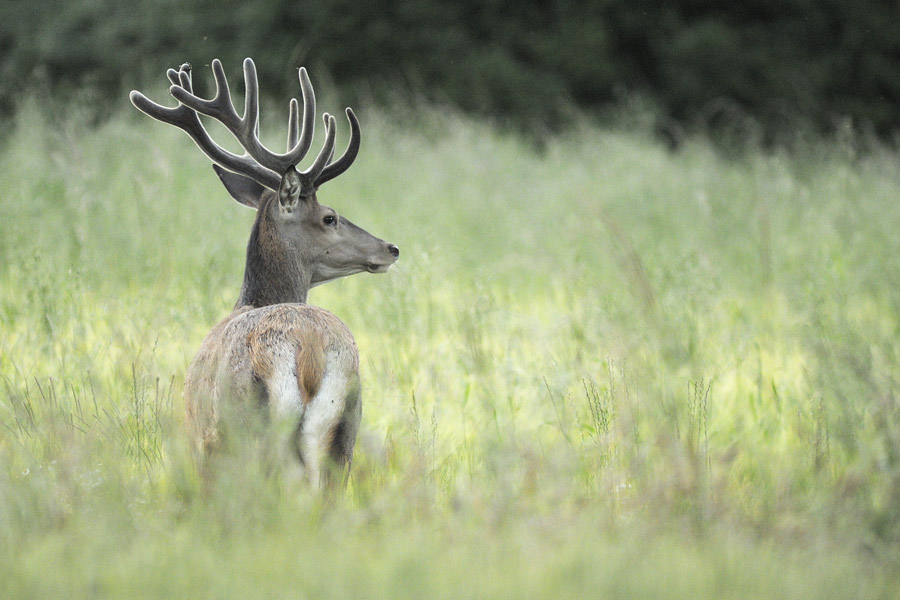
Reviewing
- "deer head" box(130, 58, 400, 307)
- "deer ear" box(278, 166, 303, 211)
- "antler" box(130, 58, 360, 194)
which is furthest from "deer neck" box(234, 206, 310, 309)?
"antler" box(130, 58, 360, 194)

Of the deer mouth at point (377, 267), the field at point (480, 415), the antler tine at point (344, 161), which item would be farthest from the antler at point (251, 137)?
the field at point (480, 415)

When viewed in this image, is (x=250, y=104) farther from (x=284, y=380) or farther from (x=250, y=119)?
(x=284, y=380)

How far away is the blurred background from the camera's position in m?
16.7

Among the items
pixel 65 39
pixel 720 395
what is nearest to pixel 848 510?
pixel 720 395

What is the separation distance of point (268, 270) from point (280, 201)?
0.31 metres

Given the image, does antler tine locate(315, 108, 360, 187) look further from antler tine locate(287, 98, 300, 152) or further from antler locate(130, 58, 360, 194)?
antler tine locate(287, 98, 300, 152)

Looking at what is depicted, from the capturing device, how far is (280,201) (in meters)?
4.38

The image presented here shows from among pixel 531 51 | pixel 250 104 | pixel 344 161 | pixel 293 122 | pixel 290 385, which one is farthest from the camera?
pixel 531 51

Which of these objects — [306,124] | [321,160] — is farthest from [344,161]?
[306,124]

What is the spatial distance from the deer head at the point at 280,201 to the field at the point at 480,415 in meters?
0.37

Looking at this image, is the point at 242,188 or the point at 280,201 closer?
the point at 280,201

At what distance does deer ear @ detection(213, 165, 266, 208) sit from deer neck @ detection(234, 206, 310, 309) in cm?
23

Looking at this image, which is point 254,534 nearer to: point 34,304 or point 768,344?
point 34,304

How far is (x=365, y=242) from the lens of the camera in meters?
4.61
